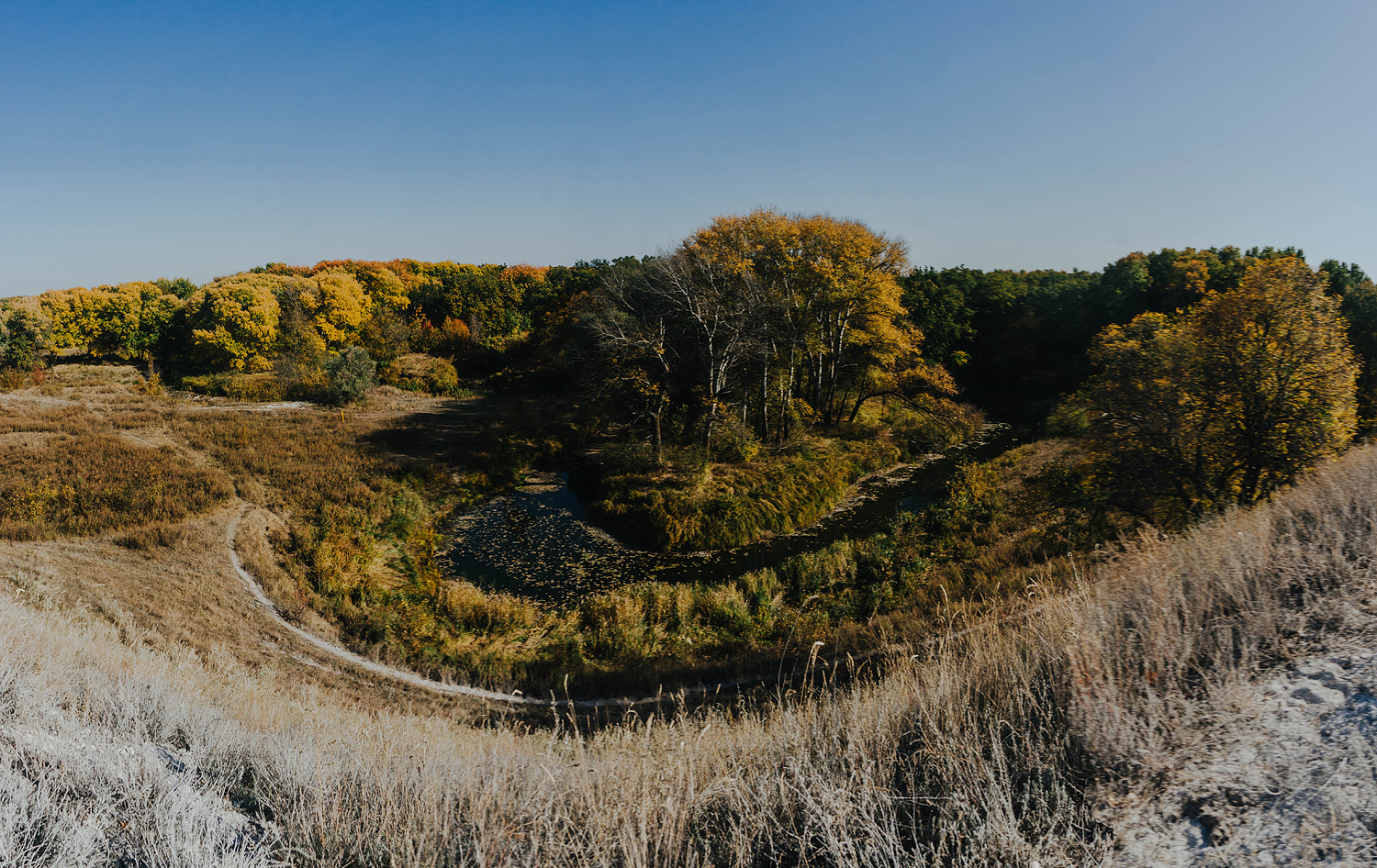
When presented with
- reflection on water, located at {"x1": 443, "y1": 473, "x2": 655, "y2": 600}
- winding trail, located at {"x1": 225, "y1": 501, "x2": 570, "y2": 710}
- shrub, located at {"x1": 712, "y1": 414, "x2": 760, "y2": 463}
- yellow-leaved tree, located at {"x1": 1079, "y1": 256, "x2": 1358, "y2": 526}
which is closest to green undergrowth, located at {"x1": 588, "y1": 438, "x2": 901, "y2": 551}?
shrub, located at {"x1": 712, "y1": 414, "x2": 760, "y2": 463}

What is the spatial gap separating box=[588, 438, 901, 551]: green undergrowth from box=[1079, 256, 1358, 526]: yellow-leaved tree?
988 cm

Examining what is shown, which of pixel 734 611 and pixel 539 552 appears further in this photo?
pixel 539 552

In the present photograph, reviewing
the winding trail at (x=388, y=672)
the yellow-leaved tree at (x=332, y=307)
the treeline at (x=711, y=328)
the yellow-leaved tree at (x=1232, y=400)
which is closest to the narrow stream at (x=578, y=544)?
the winding trail at (x=388, y=672)

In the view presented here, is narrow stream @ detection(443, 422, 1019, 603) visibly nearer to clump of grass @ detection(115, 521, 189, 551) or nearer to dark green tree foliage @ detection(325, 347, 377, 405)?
clump of grass @ detection(115, 521, 189, 551)

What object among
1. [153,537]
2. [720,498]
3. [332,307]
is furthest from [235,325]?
[720,498]

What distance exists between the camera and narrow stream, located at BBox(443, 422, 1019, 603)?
14.7 meters

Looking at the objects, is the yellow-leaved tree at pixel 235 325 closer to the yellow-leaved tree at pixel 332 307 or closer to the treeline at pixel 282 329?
the treeline at pixel 282 329

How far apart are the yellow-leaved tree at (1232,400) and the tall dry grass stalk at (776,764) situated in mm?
5185

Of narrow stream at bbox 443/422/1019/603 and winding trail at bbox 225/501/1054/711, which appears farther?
narrow stream at bbox 443/422/1019/603

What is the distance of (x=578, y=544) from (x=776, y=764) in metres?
14.2

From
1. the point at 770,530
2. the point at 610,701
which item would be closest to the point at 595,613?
the point at 610,701

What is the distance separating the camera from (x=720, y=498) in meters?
18.5

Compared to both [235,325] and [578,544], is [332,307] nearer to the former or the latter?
[235,325]

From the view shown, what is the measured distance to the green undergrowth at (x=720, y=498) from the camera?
56.3ft
